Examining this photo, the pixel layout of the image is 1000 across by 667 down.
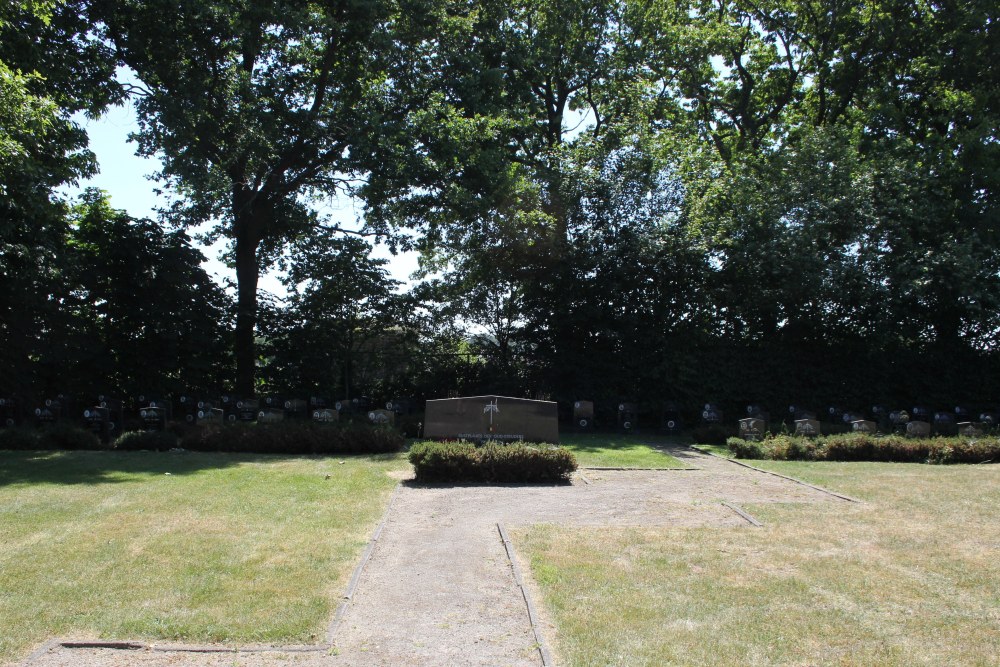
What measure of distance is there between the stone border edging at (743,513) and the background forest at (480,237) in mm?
12149

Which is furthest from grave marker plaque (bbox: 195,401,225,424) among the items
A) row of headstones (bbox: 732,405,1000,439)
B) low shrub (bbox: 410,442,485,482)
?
row of headstones (bbox: 732,405,1000,439)

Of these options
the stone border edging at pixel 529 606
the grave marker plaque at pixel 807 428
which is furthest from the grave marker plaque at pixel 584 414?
the stone border edging at pixel 529 606

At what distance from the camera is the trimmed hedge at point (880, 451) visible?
1467 centimetres

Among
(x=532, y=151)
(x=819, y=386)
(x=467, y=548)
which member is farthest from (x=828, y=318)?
(x=467, y=548)

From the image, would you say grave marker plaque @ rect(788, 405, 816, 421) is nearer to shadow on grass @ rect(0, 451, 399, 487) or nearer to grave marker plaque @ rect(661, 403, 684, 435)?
grave marker plaque @ rect(661, 403, 684, 435)

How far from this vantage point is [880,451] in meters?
14.7

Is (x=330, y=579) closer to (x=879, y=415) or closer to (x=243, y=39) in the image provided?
(x=243, y=39)

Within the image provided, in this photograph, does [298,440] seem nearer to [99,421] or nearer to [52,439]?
[52,439]

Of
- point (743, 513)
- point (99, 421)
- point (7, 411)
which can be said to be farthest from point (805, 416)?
point (7, 411)

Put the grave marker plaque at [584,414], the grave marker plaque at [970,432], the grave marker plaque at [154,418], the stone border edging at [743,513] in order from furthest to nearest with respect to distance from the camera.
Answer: the grave marker plaque at [584,414]
the grave marker plaque at [154,418]
the grave marker plaque at [970,432]
the stone border edging at [743,513]

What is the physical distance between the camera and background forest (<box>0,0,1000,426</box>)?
20016 mm

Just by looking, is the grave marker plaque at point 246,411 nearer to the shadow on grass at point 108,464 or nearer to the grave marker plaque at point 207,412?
the grave marker plaque at point 207,412

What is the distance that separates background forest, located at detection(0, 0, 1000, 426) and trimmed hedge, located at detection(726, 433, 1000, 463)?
6.61m

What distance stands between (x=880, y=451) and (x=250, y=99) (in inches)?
682
